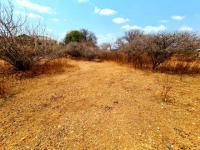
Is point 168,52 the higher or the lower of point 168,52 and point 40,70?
the higher

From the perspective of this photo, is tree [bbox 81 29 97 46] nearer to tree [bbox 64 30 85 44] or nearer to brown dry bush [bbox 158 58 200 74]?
tree [bbox 64 30 85 44]

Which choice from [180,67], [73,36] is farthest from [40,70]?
[73,36]

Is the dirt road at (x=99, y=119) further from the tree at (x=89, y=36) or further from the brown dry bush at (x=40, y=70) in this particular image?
the tree at (x=89, y=36)

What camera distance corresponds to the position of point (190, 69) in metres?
7.84

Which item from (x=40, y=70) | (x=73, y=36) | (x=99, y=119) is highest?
(x=73, y=36)

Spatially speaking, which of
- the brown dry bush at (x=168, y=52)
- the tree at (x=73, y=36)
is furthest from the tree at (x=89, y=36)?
the brown dry bush at (x=168, y=52)

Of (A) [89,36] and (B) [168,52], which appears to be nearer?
(B) [168,52]

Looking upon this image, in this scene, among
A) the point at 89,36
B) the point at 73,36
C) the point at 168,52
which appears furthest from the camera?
the point at 89,36

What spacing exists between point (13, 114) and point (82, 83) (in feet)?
7.86

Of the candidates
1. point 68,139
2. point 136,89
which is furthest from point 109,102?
point 68,139

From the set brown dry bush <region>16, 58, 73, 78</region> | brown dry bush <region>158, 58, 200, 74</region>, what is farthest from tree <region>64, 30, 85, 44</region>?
brown dry bush <region>158, 58, 200, 74</region>

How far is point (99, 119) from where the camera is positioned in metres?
2.89

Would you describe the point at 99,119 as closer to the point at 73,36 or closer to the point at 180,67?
the point at 180,67

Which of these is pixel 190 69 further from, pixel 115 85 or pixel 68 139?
pixel 68 139
